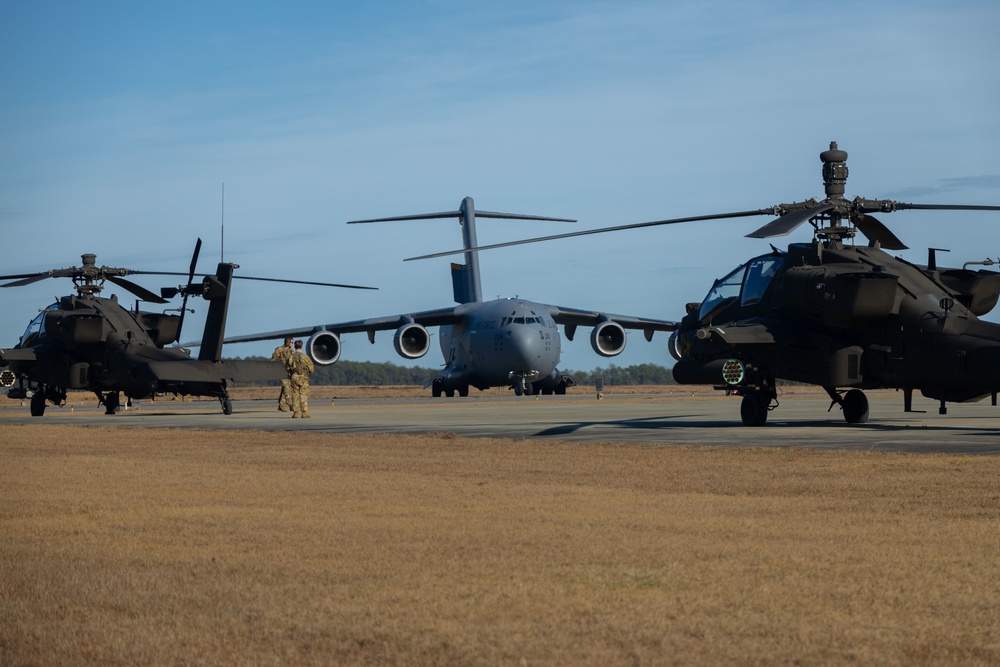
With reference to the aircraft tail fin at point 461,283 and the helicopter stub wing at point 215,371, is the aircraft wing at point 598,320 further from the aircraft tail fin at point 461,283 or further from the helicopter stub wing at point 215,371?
the helicopter stub wing at point 215,371

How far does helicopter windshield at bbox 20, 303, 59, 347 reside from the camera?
1204 inches

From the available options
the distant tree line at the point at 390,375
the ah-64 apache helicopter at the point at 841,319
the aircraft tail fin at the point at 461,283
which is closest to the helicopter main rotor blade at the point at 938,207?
the ah-64 apache helicopter at the point at 841,319

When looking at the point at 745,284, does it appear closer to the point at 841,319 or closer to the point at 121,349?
the point at 841,319

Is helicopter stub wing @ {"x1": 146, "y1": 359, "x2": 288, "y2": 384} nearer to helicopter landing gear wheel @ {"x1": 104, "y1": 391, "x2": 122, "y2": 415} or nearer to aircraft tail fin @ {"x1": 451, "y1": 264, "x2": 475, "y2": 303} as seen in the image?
helicopter landing gear wheel @ {"x1": 104, "y1": 391, "x2": 122, "y2": 415}

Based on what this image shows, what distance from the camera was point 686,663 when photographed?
4.39m

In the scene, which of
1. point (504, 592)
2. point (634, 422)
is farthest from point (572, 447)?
point (504, 592)

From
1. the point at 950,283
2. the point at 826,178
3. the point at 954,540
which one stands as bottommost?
the point at 954,540

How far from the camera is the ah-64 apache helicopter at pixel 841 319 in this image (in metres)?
18.4

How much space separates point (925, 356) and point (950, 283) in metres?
1.91

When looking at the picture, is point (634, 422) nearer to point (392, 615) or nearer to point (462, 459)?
point (462, 459)

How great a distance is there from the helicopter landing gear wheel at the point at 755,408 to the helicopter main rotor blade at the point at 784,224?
127 inches

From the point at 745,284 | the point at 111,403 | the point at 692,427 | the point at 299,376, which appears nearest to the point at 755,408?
the point at 692,427

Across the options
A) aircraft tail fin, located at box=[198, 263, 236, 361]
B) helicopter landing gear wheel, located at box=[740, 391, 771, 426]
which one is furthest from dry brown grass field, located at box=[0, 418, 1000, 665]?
aircraft tail fin, located at box=[198, 263, 236, 361]

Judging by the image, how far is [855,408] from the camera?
21125 mm
